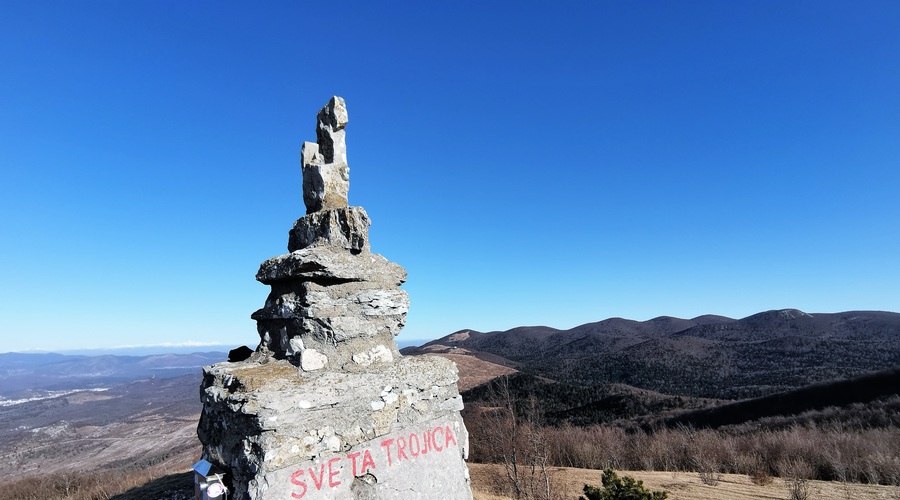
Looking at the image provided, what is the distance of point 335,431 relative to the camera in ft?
14.3

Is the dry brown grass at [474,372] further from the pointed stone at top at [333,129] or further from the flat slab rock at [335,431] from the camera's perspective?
the flat slab rock at [335,431]

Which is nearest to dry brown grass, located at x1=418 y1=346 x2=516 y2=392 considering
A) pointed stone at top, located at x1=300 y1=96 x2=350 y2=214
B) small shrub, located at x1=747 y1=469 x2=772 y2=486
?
small shrub, located at x1=747 y1=469 x2=772 y2=486

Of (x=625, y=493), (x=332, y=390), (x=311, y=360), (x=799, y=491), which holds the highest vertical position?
(x=311, y=360)

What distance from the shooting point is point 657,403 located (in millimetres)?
41594

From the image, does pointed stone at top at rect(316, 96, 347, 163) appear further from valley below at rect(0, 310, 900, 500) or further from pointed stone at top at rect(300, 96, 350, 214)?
valley below at rect(0, 310, 900, 500)

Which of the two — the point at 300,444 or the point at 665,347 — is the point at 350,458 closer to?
the point at 300,444

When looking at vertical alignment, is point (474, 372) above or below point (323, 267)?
below

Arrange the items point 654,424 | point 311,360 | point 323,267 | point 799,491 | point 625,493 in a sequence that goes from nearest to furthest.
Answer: point 311,360 < point 323,267 < point 625,493 < point 799,491 < point 654,424

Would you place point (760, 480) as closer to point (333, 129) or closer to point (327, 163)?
point (327, 163)

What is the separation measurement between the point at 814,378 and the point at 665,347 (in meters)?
23.6

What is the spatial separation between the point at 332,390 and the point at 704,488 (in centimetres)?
1587

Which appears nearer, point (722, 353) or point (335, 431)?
point (335, 431)

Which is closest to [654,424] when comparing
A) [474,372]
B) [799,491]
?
[799,491]

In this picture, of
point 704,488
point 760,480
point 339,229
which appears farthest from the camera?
point 760,480
